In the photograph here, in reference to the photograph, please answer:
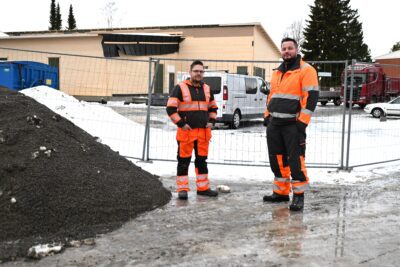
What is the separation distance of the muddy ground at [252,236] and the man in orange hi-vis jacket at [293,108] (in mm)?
482

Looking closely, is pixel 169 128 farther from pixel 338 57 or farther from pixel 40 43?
pixel 338 57

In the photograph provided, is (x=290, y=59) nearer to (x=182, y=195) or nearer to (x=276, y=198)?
(x=276, y=198)

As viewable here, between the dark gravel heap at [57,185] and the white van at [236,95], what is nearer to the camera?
the dark gravel heap at [57,185]

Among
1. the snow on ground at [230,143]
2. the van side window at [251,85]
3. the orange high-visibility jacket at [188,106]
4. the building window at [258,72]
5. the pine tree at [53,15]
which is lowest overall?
the snow on ground at [230,143]

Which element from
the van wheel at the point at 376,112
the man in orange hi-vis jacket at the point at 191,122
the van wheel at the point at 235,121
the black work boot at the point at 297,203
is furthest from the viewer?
the van wheel at the point at 376,112

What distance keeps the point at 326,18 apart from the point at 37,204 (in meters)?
42.1

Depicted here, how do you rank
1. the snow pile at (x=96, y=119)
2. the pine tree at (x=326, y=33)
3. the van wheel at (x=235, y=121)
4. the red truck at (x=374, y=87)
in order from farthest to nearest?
the pine tree at (x=326, y=33) < the red truck at (x=374, y=87) < the van wheel at (x=235, y=121) < the snow pile at (x=96, y=119)

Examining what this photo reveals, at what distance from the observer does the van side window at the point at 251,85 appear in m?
15.8

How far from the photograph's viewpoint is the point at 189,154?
20.8 ft

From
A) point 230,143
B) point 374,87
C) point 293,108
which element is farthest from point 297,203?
point 374,87

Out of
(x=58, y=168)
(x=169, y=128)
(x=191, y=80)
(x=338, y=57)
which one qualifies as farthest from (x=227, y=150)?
(x=338, y=57)

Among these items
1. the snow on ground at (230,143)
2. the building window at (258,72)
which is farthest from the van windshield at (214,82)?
the building window at (258,72)

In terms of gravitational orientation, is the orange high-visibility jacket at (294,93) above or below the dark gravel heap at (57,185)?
above

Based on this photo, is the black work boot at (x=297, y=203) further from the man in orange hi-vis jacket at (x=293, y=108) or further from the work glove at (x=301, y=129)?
the work glove at (x=301, y=129)
